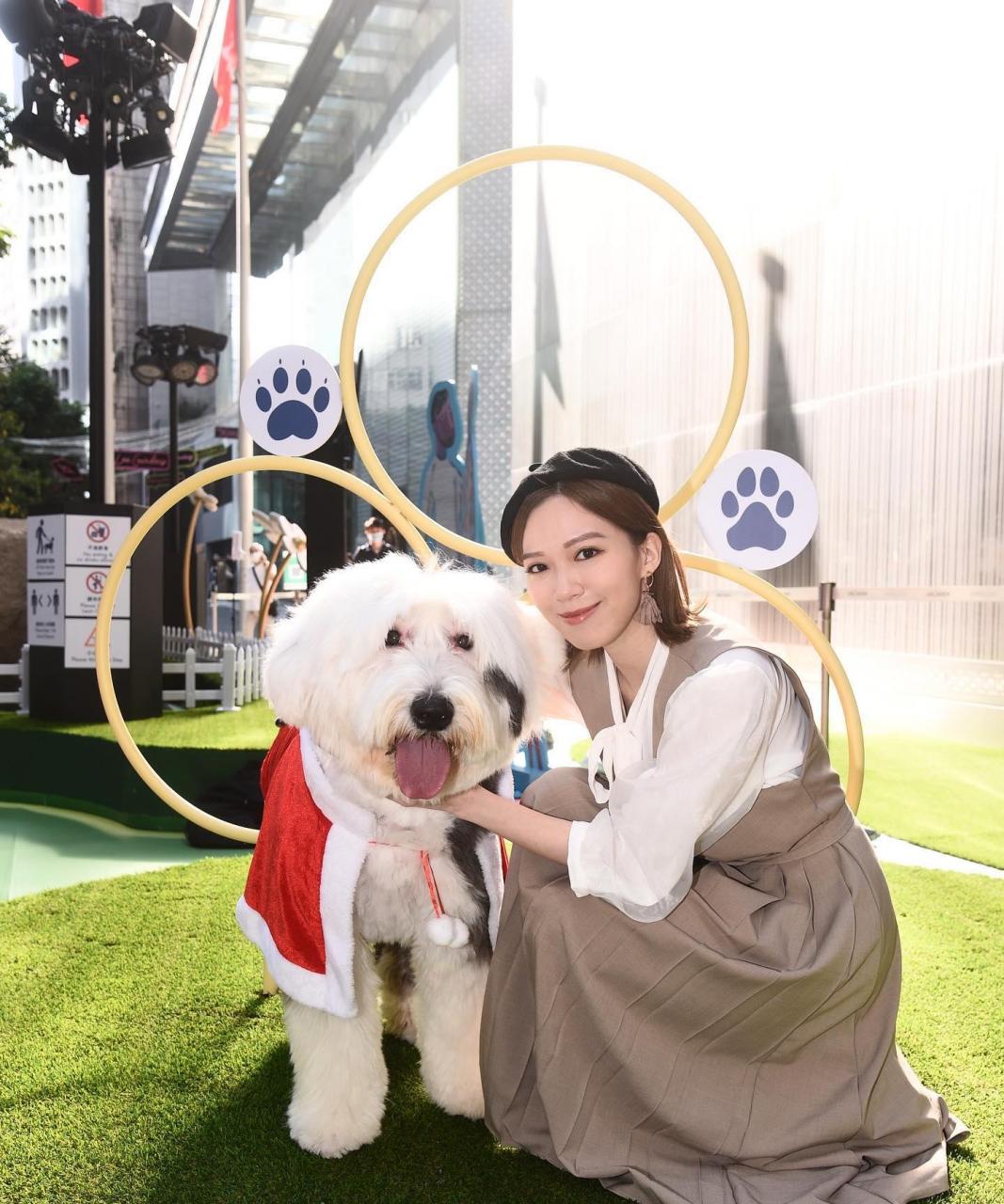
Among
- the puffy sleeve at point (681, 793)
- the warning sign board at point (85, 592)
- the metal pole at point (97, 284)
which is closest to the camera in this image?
the puffy sleeve at point (681, 793)

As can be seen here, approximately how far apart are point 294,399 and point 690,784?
1.50 meters

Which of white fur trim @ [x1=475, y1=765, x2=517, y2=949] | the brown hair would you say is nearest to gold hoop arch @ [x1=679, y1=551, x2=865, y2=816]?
the brown hair

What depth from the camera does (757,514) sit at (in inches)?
96.0

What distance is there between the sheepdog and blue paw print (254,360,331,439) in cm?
71

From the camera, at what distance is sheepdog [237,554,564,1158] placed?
1.60 m

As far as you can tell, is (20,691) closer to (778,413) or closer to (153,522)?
(153,522)

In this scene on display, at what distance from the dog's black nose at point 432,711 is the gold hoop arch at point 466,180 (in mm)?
719

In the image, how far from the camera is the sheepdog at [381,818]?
5.25 feet

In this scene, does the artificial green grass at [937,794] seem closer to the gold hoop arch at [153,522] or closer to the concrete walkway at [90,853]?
the concrete walkway at [90,853]

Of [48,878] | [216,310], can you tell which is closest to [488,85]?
[48,878]

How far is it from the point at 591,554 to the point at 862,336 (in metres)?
5.31

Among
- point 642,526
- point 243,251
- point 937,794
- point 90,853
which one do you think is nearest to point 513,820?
point 642,526

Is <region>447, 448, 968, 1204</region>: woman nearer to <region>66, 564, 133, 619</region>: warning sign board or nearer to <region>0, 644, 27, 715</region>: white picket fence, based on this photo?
<region>66, 564, 133, 619</region>: warning sign board

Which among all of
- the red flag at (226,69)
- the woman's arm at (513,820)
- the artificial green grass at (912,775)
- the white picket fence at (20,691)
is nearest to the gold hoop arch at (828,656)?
the woman's arm at (513,820)
